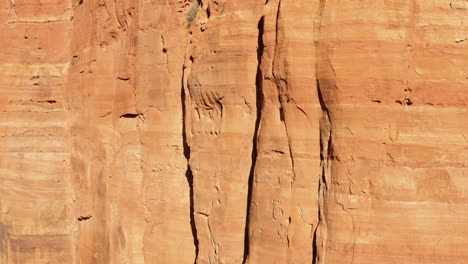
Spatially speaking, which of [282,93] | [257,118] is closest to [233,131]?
[257,118]

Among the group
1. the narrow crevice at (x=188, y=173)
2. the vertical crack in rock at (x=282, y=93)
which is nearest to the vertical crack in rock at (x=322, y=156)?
the vertical crack in rock at (x=282, y=93)

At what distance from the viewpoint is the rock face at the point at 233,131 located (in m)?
6.94

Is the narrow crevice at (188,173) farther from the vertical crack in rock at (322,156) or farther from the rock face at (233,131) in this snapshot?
the vertical crack in rock at (322,156)

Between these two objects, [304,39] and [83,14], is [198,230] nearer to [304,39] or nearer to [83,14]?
[304,39]

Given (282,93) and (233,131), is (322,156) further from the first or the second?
(233,131)

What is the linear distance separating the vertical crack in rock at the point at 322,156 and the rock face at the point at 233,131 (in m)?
0.02

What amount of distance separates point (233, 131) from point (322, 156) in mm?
1574

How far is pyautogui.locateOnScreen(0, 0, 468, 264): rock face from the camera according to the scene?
6.94 metres

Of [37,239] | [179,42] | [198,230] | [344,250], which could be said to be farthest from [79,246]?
[344,250]

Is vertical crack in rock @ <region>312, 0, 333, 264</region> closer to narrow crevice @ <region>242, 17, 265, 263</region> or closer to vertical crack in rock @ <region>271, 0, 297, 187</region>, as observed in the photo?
vertical crack in rock @ <region>271, 0, 297, 187</region>

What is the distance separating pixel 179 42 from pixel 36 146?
3.93m

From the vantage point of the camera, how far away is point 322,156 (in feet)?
24.8

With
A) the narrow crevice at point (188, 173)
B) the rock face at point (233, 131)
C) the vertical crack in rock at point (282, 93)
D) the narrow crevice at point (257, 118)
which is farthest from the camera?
the narrow crevice at point (188, 173)

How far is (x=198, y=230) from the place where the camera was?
9289 mm
